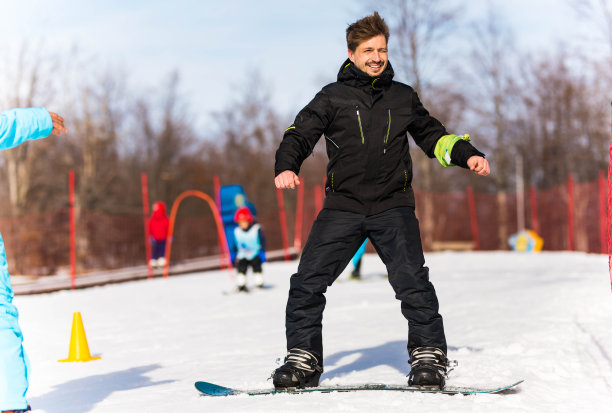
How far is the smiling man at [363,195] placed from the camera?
3.69 meters

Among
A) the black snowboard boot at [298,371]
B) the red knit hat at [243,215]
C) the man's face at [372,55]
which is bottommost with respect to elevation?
the black snowboard boot at [298,371]

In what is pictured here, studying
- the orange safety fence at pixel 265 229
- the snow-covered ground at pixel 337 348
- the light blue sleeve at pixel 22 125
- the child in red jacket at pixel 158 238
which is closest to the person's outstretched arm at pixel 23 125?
the light blue sleeve at pixel 22 125

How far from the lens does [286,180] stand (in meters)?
3.55

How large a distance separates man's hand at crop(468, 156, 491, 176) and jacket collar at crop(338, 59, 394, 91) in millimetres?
639

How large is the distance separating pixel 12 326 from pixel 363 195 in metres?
1.84

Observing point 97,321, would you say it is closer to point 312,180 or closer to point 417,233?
point 417,233

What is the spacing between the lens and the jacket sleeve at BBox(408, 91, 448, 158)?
13.0 feet

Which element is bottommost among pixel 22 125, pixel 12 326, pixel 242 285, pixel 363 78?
pixel 242 285

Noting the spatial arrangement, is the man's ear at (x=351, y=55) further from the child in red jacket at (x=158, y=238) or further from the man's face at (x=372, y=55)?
the child in red jacket at (x=158, y=238)

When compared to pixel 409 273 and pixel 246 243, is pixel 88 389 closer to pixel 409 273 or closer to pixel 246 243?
pixel 409 273

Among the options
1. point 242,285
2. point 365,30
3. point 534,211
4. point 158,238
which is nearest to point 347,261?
point 365,30

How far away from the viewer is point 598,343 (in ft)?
16.7

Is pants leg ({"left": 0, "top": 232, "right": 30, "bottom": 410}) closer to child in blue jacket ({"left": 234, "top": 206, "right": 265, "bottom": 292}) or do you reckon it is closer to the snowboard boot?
child in blue jacket ({"left": 234, "top": 206, "right": 265, "bottom": 292})

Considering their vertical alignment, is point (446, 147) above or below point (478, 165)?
above
